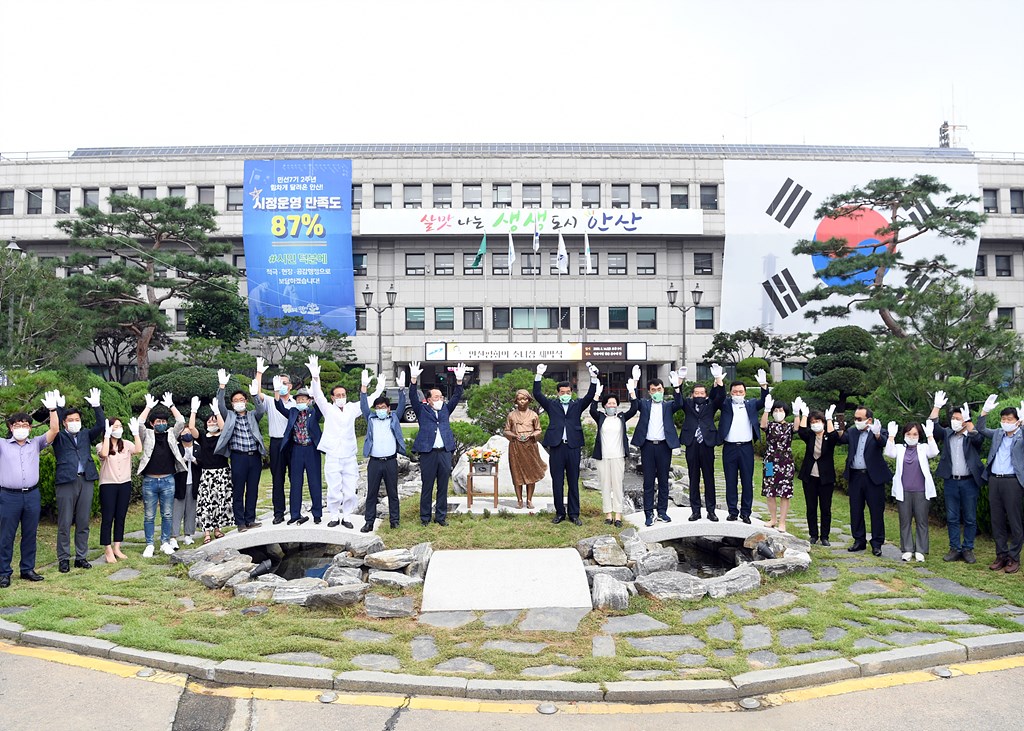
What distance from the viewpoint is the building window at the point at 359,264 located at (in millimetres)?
36594

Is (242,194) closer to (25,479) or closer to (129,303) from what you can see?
(129,303)

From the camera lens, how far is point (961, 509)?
25.8 feet

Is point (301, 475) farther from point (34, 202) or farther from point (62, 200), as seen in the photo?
point (34, 202)

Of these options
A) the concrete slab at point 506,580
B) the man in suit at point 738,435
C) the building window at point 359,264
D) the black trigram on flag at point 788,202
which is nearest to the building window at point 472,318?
the building window at point 359,264

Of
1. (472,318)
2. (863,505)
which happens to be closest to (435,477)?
(863,505)

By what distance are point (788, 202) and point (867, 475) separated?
29.9m

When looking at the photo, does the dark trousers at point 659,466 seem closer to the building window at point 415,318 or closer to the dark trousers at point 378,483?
the dark trousers at point 378,483

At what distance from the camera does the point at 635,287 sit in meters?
36.4

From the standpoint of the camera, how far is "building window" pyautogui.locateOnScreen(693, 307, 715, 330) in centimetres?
3653

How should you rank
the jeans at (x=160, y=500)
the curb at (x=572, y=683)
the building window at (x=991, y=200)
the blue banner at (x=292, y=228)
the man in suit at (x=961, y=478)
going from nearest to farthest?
the curb at (x=572, y=683), the man in suit at (x=961, y=478), the jeans at (x=160, y=500), the blue banner at (x=292, y=228), the building window at (x=991, y=200)

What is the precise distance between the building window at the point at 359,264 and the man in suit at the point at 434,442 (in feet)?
93.9

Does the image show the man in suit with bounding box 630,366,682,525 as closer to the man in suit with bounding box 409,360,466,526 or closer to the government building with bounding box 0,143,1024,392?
the man in suit with bounding box 409,360,466,526

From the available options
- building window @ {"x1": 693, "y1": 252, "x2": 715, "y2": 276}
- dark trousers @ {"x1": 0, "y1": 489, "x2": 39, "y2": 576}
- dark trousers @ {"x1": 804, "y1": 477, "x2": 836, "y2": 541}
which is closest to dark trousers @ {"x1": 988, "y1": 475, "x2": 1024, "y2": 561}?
dark trousers @ {"x1": 804, "y1": 477, "x2": 836, "y2": 541}

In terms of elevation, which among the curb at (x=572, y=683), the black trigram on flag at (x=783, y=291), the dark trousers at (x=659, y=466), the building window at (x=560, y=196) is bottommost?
the curb at (x=572, y=683)
